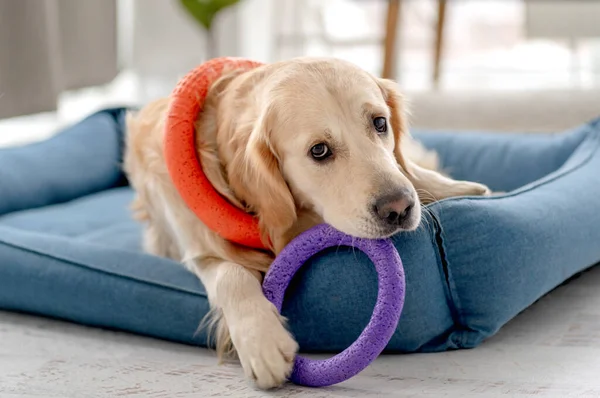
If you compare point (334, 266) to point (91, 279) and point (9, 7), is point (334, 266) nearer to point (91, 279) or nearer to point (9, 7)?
point (91, 279)

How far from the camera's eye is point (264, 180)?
1744 mm

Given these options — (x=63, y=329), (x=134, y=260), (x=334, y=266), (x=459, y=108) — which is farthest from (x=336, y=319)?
(x=459, y=108)

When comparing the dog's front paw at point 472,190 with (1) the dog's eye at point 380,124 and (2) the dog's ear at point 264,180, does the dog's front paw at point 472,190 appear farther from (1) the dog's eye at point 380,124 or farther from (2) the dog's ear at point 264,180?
(2) the dog's ear at point 264,180

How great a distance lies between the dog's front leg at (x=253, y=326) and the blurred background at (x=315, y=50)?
1594 millimetres

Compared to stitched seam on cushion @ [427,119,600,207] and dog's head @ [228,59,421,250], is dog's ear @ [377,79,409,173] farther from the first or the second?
stitched seam on cushion @ [427,119,600,207]

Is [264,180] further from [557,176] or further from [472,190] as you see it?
[557,176]

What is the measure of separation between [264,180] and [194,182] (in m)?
0.20

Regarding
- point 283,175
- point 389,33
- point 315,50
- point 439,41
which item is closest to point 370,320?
point 283,175

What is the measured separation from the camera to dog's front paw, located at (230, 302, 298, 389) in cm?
Result: 157

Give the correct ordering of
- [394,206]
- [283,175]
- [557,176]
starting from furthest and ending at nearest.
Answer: [557,176] < [283,175] < [394,206]

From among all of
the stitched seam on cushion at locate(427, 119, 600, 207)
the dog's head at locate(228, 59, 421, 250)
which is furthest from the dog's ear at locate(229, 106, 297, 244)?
the stitched seam on cushion at locate(427, 119, 600, 207)

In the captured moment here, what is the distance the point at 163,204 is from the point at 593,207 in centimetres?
112

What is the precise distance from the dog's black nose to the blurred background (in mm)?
1875

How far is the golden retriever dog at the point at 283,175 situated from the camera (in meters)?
1.58
